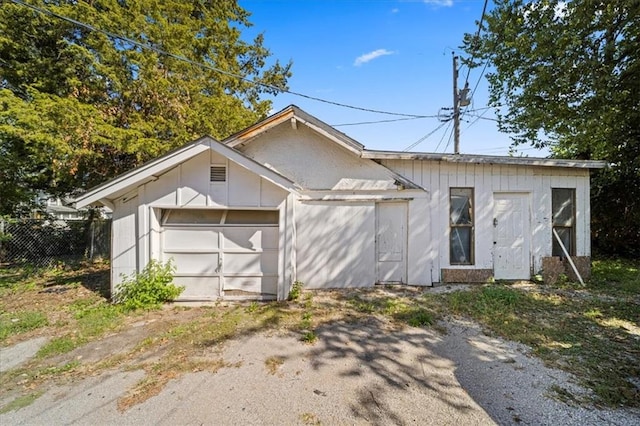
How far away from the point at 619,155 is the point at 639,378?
32.9 feet

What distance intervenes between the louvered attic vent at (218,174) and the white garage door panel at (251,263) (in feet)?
5.47

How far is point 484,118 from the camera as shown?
1123 cm

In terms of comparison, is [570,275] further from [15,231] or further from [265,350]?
[15,231]

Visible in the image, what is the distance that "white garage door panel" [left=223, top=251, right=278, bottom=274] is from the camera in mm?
6145

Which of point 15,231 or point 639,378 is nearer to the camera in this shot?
point 639,378

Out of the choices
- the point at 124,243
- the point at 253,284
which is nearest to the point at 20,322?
the point at 124,243

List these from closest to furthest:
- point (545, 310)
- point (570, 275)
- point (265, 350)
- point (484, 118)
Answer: point (265, 350) < point (545, 310) < point (570, 275) < point (484, 118)

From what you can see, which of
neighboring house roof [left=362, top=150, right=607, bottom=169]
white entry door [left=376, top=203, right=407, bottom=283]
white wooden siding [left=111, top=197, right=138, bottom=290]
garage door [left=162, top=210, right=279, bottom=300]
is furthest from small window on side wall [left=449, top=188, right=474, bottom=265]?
white wooden siding [left=111, top=197, right=138, bottom=290]

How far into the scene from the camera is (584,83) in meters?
7.71

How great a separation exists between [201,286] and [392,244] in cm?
469

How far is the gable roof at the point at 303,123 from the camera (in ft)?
22.1

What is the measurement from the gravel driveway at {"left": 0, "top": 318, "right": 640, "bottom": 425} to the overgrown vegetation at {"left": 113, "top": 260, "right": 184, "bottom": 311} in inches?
93.8

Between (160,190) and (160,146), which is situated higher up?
(160,146)

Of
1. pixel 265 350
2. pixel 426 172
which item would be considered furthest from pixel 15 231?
pixel 426 172
